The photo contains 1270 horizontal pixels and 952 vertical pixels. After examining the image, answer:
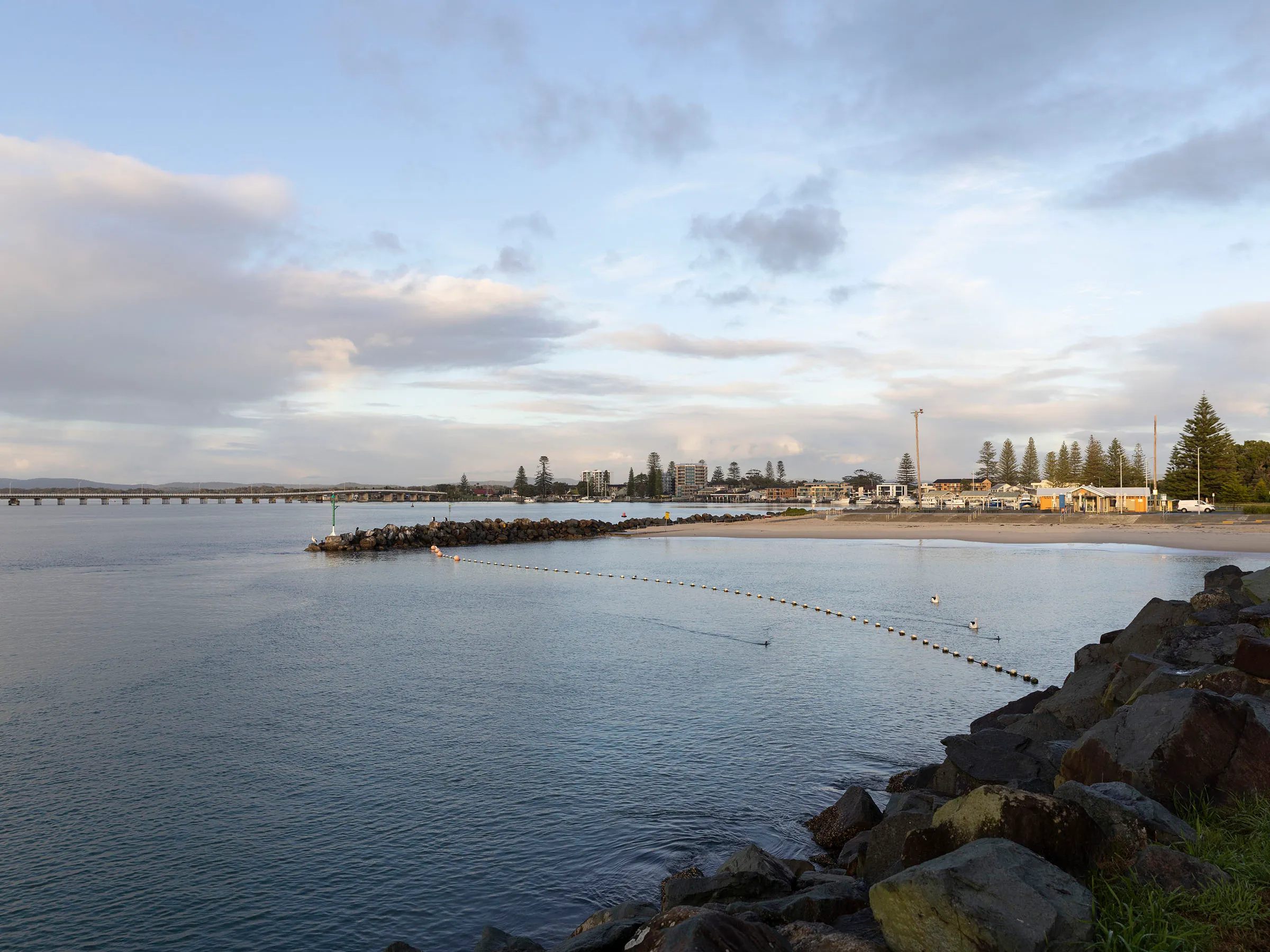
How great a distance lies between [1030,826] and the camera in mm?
6438

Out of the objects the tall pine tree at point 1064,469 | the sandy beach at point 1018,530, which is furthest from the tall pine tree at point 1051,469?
the sandy beach at point 1018,530

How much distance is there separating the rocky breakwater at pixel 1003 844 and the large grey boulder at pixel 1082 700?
0.24 m

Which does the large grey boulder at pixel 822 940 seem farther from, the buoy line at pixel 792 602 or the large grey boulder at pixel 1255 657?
the buoy line at pixel 792 602

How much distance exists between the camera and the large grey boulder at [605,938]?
7.50 meters

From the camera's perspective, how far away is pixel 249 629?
99.4 ft

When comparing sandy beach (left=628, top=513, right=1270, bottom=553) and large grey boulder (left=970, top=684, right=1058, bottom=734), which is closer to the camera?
large grey boulder (left=970, top=684, right=1058, bottom=734)

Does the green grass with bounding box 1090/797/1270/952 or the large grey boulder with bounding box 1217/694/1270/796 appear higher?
the large grey boulder with bounding box 1217/694/1270/796

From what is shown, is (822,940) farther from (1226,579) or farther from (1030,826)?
A: (1226,579)

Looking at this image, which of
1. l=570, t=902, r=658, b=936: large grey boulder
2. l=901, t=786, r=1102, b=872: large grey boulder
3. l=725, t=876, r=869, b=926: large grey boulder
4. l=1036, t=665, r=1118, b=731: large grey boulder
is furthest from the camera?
l=1036, t=665, r=1118, b=731: large grey boulder

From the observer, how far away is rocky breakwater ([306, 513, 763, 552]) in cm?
7338

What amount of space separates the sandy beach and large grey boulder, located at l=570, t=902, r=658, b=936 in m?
60.6

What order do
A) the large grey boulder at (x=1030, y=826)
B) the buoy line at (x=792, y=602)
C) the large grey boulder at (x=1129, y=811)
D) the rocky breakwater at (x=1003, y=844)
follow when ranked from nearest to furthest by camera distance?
the rocky breakwater at (x=1003, y=844) < the large grey boulder at (x=1030, y=826) < the large grey boulder at (x=1129, y=811) < the buoy line at (x=792, y=602)

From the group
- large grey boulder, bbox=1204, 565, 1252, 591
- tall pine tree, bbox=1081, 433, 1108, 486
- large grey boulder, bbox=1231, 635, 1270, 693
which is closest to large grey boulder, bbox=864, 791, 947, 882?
large grey boulder, bbox=1231, 635, 1270, 693

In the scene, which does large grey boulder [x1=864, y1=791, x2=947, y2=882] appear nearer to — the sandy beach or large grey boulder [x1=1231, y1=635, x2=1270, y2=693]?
large grey boulder [x1=1231, y1=635, x2=1270, y2=693]
